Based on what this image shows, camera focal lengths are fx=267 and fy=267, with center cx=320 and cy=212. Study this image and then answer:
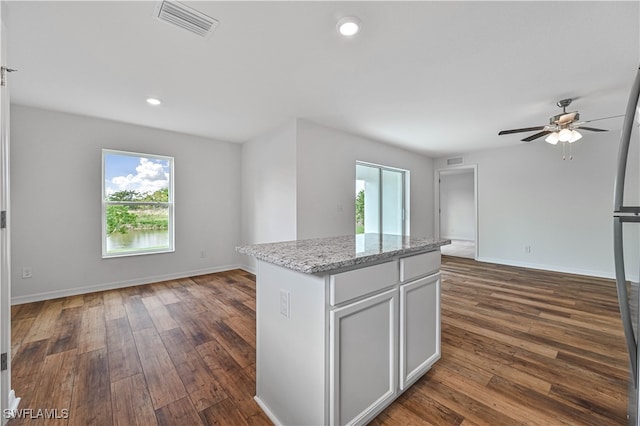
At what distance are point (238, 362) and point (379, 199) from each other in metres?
4.02

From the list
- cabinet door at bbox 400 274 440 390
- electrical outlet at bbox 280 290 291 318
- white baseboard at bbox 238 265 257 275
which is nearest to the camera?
electrical outlet at bbox 280 290 291 318

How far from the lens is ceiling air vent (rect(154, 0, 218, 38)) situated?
5.50ft

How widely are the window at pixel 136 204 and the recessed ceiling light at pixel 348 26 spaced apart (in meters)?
3.62

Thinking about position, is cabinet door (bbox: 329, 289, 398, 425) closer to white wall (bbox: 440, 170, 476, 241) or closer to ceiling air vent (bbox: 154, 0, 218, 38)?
ceiling air vent (bbox: 154, 0, 218, 38)

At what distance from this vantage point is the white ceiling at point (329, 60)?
1.74 meters

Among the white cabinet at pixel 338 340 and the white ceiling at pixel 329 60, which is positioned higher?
the white ceiling at pixel 329 60

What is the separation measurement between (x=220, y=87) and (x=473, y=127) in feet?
12.1

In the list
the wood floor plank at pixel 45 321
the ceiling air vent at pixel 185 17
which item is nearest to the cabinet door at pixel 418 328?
the ceiling air vent at pixel 185 17

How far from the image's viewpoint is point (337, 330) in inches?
49.1

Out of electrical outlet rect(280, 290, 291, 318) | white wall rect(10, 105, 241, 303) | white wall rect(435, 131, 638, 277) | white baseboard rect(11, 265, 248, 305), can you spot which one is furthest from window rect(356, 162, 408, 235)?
electrical outlet rect(280, 290, 291, 318)

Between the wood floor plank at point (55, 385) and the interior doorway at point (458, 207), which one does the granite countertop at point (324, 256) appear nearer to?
the wood floor plank at point (55, 385)

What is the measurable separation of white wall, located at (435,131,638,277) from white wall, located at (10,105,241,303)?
571 cm

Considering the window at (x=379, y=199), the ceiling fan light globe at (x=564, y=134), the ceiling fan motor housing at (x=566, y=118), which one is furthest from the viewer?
the window at (x=379, y=199)

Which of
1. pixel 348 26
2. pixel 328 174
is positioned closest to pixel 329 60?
pixel 348 26
